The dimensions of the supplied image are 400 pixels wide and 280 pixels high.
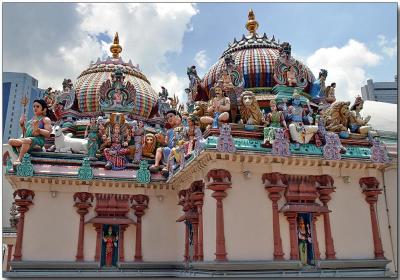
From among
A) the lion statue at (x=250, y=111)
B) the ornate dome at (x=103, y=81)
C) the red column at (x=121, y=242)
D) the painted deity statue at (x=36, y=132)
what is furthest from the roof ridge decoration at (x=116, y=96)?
the lion statue at (x=250, y=111)

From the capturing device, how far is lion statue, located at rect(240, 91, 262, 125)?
14523 mm

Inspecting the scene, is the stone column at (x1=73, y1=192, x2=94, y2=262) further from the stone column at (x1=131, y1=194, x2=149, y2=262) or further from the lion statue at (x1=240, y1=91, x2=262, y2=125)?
the lion statue at (x1=240, y1=91, x2=262, y2=125)

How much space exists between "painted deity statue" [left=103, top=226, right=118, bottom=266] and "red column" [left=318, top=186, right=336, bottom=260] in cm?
868

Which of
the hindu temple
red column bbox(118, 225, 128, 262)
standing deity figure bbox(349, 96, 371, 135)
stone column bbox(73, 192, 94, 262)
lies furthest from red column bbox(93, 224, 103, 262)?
standing deity figure bbox(349, 96, 371, 135)

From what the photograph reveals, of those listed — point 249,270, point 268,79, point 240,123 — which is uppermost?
point 268,79

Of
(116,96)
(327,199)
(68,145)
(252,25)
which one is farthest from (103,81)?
(327,199)

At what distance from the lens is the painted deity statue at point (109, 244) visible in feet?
54.8

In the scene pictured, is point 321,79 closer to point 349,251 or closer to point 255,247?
point 349,251

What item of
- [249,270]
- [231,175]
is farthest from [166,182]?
[249,270]

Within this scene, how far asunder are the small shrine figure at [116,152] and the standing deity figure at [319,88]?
9.26 metres

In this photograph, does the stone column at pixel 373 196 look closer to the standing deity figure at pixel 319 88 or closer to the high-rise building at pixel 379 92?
the standing deity figure at pixel 319 88

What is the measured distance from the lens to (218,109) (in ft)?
47.2

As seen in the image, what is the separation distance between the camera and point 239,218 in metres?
13.2

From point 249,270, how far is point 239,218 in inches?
66.0
